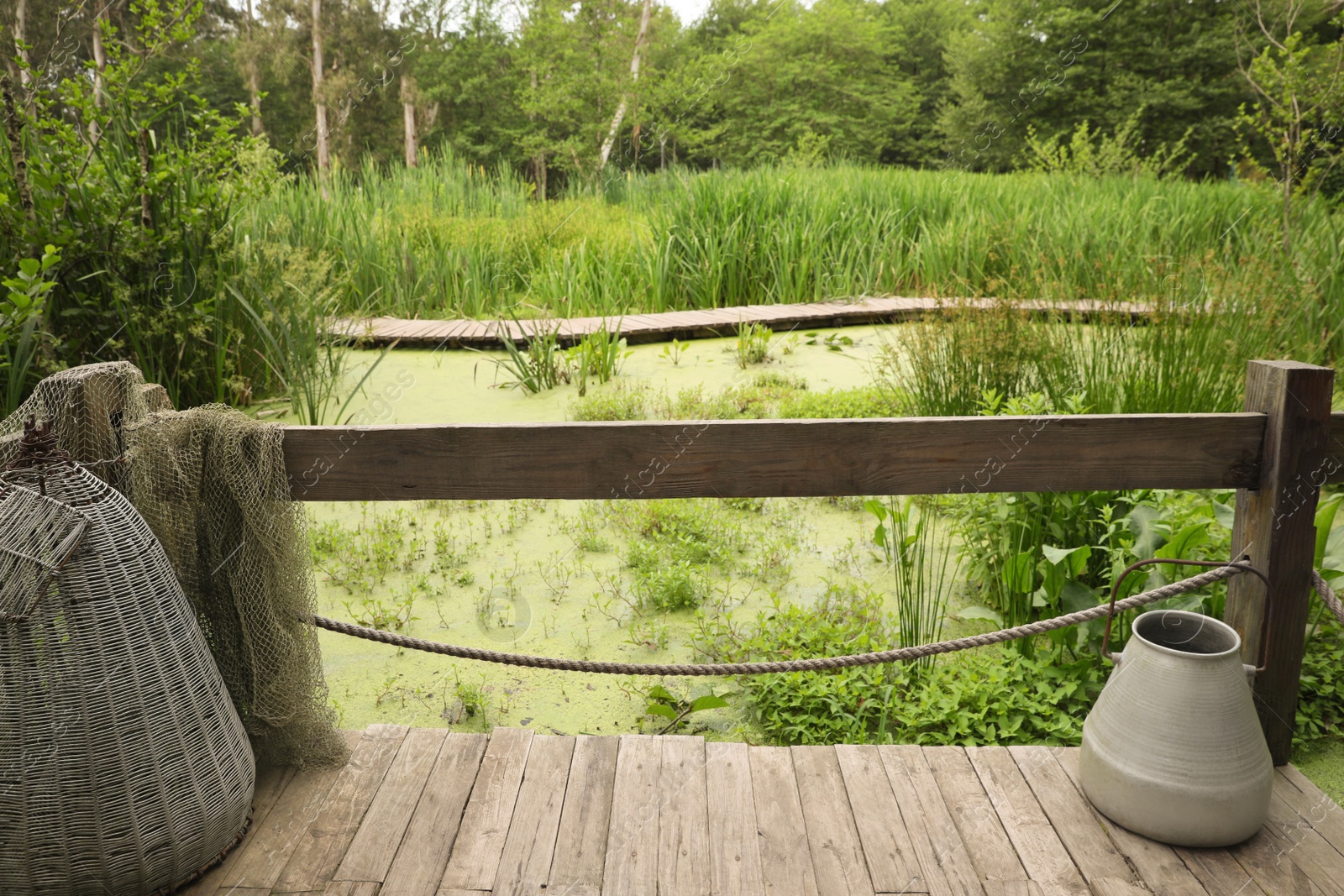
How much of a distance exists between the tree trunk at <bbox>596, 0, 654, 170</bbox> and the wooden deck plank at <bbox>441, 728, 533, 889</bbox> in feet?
52.6

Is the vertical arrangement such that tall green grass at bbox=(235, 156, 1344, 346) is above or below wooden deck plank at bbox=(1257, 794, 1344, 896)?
above

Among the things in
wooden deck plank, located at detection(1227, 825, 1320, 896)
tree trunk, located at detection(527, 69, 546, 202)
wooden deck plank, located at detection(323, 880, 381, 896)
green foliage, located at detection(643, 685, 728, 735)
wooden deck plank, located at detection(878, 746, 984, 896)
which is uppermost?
tree trunk, located at detection(527, 69, 546, 202)

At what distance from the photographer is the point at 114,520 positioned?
1.40m

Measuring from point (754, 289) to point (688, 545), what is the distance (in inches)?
192

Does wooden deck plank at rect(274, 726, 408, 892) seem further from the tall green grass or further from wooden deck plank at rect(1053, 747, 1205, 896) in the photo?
the tall green grass

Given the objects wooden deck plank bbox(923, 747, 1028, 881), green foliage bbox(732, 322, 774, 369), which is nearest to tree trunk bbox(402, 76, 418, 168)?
green foliage bbox(732, 322, 774, 369)

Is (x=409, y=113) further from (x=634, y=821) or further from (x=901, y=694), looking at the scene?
(x=634, y=821)

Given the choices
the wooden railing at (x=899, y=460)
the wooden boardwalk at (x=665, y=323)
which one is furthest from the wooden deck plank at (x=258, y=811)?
the wooden boardwalk at (x=665, y=323)

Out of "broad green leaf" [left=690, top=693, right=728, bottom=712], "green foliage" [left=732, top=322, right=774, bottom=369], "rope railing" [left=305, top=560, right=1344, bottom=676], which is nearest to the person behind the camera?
"rope railing" [left=305, top=560, right=1344, bottom=676]

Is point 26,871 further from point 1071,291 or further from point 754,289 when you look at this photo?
→ point 754,289

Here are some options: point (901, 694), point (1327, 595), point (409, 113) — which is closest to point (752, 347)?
point (901, 694)

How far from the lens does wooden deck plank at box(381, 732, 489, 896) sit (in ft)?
4.86

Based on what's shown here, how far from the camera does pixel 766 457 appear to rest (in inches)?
65.6

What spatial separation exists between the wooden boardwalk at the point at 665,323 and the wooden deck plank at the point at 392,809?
4139mm
